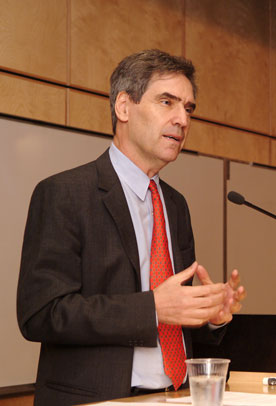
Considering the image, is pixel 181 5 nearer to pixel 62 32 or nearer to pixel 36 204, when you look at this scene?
pixel 62 32

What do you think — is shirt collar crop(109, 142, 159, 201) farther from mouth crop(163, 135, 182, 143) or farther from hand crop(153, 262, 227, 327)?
hand crop(153, 262, 227, 327)

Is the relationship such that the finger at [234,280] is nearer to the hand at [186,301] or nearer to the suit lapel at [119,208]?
the hand at [186,301]

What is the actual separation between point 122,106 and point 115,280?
70 cm

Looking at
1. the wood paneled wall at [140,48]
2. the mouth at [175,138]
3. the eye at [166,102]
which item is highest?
the wood paneled wall at [140,48]

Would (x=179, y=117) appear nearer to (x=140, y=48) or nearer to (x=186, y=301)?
(x=186, y=301)

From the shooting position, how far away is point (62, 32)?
4027 millimetres

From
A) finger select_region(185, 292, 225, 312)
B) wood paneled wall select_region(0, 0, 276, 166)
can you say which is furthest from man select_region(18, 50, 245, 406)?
wood paneled wall select_region(0, 0, 276, 166)

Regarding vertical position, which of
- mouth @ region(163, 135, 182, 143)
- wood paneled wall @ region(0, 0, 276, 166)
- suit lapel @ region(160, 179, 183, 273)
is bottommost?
suit lapel @ region(160, 179, 183, 273)

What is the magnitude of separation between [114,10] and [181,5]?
75 cm

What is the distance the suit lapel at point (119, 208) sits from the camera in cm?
209

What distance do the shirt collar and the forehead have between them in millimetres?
235

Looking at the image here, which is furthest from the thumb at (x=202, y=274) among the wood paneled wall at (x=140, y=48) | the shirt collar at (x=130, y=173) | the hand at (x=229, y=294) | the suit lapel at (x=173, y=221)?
the wood paneled wall at (x=140, y=48)

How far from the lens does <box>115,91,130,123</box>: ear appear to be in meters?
2.44

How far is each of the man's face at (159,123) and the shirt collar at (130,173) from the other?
45mm
